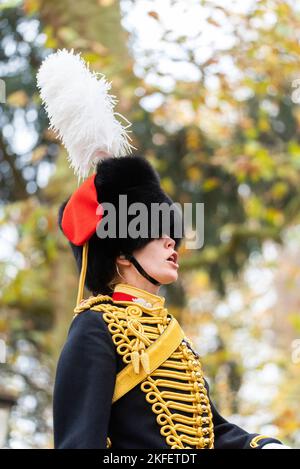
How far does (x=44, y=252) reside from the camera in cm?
806

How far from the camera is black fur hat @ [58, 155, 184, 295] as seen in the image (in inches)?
115

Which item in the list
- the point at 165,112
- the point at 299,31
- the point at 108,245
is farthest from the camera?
the point at 165,112

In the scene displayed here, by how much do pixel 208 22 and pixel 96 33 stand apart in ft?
2.58

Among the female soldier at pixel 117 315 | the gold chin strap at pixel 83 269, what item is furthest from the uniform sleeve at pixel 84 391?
the gold chin strap at pixel 83 269

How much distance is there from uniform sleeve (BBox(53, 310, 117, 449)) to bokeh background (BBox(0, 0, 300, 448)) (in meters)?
3.62

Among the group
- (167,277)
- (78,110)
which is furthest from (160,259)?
(78,110)

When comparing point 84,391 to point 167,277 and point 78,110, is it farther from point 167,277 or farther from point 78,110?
point 78,110

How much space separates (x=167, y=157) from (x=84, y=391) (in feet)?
18.7

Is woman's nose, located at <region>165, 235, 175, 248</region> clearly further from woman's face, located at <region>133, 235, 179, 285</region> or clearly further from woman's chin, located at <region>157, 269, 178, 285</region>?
woman's chin, located at <region>157, 269, 178, 285</region>

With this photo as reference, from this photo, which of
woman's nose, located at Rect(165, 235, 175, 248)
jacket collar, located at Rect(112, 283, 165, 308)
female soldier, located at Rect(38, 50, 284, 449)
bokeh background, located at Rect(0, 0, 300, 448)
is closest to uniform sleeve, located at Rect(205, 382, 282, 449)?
female soldier, located at Rect(38, 50, 284, 449)

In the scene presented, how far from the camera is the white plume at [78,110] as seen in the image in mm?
2967

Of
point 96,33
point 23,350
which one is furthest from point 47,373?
point 96,33

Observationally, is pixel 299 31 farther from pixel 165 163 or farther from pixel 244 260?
pixel 244 260

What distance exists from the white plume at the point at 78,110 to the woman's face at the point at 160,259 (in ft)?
1.05
